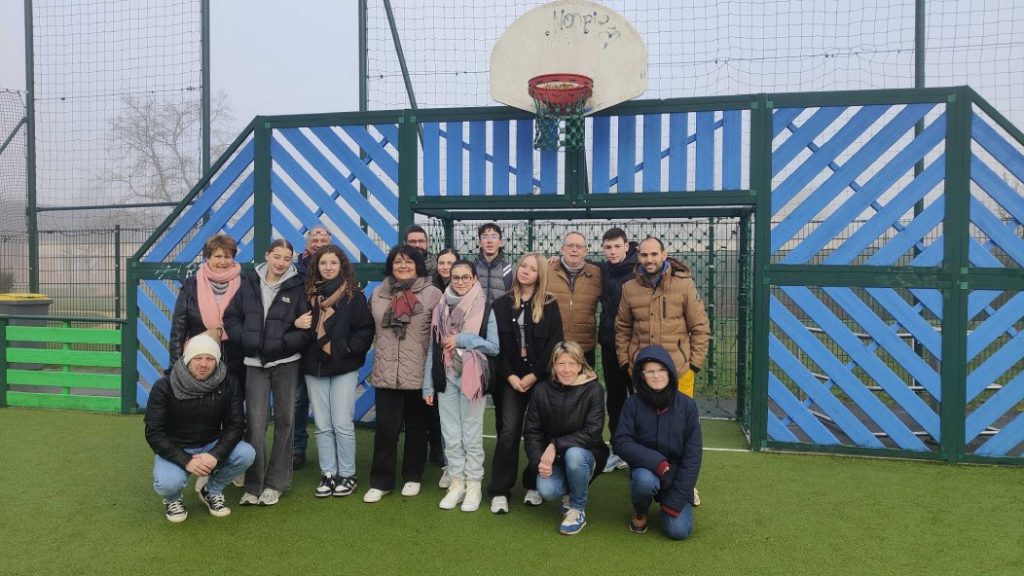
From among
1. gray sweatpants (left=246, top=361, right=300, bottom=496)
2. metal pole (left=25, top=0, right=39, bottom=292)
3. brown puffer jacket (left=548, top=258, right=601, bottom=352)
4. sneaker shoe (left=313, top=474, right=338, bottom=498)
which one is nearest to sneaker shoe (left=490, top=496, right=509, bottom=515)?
sneaker shoe (left=313, top=474, right=338, bottom=498)

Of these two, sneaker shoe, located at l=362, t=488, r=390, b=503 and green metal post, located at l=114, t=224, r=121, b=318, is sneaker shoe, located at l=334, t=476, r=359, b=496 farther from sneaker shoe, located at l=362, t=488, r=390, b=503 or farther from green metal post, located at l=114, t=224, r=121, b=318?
green metal post, located at l=114, t=224, r=121, b=318

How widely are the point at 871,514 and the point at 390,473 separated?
2858 mm

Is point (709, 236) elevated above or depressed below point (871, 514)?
above

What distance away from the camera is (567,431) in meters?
4.15

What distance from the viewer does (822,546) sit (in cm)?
384

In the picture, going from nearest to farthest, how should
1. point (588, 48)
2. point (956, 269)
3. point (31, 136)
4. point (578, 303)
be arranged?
point (578, 303) < point (956, 269) < point (588, 48) < point (31, 136)

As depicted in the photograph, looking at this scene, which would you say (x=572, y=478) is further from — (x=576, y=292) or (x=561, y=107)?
(x=561, y=107)

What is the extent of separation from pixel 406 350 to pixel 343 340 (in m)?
0.38

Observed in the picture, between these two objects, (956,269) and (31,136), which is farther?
(31,136)

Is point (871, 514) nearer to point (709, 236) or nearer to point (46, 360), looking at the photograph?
point (709, 236)

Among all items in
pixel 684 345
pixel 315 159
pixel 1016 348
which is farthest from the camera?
pixel 315 159

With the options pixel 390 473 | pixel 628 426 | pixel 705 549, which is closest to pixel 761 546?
pixel 705 549

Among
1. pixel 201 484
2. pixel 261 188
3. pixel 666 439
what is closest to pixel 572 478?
pixel 666 439

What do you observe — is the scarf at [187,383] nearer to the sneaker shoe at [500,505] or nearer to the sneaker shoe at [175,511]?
the sneaker shoe at [175,511]
